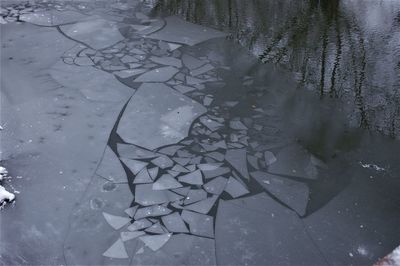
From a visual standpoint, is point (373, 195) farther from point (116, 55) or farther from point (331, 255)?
point (116, 55)

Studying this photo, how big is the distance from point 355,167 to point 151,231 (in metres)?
2.71

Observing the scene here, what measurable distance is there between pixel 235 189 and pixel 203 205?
47 cm

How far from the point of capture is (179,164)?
5434 millimetres

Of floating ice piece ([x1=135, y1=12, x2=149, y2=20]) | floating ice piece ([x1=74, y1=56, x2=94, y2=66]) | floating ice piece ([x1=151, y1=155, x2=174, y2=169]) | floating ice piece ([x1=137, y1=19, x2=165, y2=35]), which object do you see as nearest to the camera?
floating ice piece ([x1=151, y1=155, x2=174, y2=169])

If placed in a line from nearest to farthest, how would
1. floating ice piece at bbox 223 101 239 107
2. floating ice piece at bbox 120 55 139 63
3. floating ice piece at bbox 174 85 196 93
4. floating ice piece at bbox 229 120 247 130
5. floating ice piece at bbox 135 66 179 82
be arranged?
floating ice piece at bbox 229 120 247 130, floating ice piece at bbox 223 101 239 107, floating ice piece at bbox 174 85 196 93, floating ice piece at bbox 135 66 179 82, floating ice piece at bbox 120 55 139 63

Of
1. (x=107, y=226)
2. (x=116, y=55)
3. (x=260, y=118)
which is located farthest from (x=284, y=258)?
(x=116, y=55)

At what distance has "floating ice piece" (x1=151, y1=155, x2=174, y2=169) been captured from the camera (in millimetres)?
5410

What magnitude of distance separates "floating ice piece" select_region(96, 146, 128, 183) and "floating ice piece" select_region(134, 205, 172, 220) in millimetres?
550

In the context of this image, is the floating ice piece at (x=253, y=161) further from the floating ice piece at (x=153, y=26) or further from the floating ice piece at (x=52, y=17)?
the floating ice piece at (x=52, y=17)

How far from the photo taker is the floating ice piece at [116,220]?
4.57m

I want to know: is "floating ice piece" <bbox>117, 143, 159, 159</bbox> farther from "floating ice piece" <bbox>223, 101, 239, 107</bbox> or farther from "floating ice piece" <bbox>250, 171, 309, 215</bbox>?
"floating ice piece" <bbox>223, 101, 239, 107</bbox>

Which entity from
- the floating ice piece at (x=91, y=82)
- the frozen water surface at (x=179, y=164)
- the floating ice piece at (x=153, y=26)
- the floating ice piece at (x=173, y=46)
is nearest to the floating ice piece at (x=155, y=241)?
the frozen water surface at (x=179, y=164)

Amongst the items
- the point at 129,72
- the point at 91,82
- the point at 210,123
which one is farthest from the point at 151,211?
the point at 129,72

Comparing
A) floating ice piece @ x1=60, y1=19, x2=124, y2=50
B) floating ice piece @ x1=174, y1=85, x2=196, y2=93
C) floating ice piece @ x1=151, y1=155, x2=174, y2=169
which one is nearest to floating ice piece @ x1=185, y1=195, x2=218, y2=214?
floating ice piece @ x1=151, y1=155, x2=174, y2=169
